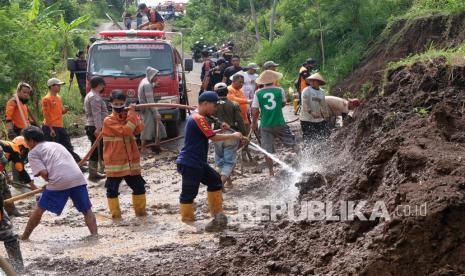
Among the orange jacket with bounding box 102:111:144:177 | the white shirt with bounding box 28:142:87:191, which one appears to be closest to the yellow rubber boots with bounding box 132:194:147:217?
the orange jacket with bounding box 102:111:144:177

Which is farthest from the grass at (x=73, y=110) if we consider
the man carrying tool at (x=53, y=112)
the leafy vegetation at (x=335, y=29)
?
the leafy vegetation at (x=335, y=29)

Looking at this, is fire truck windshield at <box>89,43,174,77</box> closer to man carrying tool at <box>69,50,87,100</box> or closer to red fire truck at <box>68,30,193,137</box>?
red fire truck at <box>68,30,193,137</box>

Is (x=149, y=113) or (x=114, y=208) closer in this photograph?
(x=114, y=208)

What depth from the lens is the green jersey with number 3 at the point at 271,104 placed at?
11008 millimetres

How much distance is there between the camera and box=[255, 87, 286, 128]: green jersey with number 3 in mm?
11008

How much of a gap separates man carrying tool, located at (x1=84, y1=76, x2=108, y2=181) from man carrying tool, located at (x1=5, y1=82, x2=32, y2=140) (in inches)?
37.3

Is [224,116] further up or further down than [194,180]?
further up

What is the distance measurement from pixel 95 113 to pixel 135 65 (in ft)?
11.1

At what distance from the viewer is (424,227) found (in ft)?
16.8

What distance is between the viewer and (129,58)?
1520 centimetres

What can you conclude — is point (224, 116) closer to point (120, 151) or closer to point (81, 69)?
point (120, 151)

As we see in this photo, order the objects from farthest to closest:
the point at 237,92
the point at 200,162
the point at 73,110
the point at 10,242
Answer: the point at 73,110 → the point at 237,92 → the point at 200,162 → the point at 10,242

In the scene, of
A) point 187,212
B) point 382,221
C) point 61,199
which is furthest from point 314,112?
point 382,221

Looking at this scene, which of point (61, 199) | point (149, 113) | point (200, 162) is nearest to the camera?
point (61, 199)
